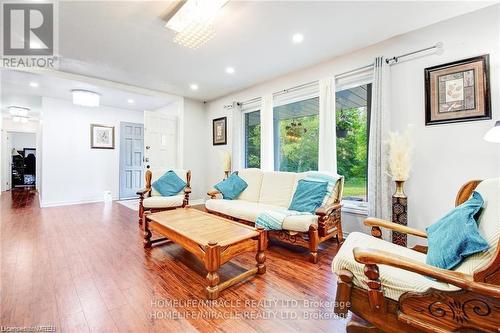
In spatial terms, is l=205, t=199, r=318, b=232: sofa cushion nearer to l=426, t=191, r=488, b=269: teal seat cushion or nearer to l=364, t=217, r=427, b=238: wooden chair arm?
l=364, t=217, r=427, b=238: wooden chair arm

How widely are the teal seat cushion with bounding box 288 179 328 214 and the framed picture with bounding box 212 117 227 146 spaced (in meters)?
2.66

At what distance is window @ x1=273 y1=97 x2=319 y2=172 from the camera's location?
370 centimetres

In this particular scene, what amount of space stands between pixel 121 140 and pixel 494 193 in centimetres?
691

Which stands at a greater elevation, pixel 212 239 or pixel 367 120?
pixel 367 120

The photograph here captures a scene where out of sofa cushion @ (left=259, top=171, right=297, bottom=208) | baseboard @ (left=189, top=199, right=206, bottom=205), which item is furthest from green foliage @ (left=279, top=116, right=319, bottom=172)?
baseboard @ (left=189, top=199, right=206, bottom=205)

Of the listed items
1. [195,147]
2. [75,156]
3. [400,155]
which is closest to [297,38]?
[400,155]

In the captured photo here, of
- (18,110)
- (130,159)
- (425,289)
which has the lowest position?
(425,289)

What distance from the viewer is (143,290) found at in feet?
5.89

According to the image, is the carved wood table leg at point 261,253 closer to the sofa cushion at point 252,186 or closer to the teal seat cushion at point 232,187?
the sofa cushion at point 252,186

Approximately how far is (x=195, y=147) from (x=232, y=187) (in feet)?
7.36

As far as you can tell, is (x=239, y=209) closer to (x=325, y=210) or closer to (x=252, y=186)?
(x=252, y=186)

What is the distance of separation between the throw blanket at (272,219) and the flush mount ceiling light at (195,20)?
2106 mm

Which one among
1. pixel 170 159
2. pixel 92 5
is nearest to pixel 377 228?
pixel 92 5

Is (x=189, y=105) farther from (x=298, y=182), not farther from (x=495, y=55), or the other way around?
(x=495, y=55)
